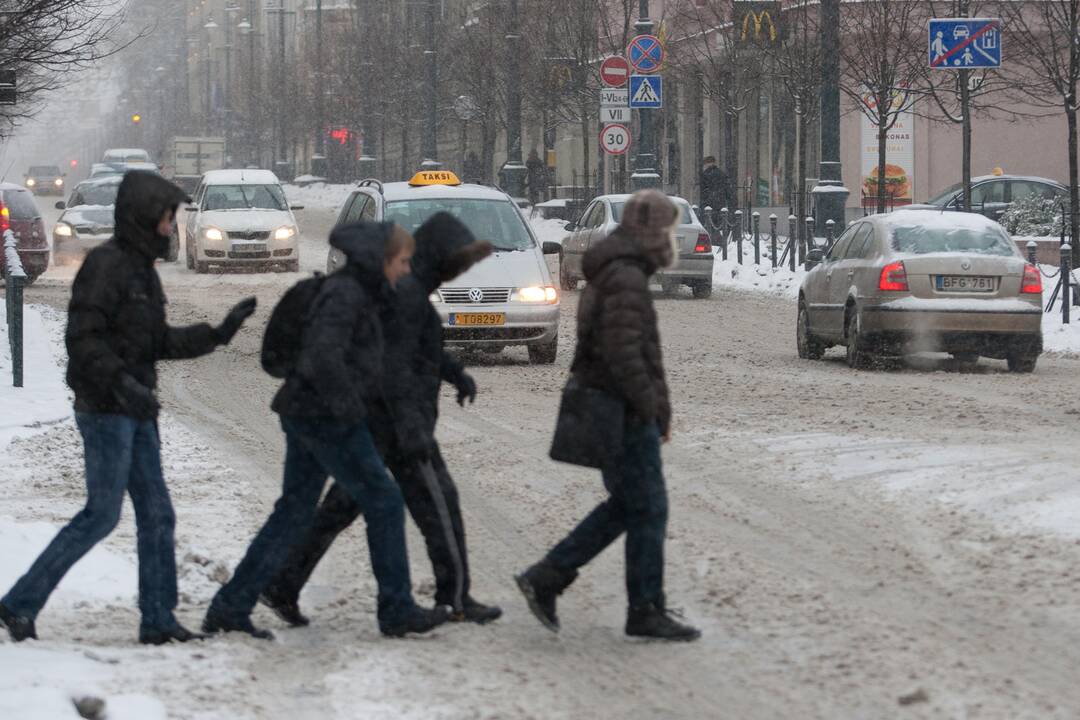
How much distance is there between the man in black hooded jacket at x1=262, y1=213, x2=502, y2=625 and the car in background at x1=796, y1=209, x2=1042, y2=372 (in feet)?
31.9

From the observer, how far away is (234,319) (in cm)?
663

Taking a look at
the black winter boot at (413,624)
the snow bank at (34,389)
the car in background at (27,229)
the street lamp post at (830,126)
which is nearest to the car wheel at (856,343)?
the snow bank at (34,389)

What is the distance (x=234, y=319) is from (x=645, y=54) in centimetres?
2566

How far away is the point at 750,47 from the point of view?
38031mm

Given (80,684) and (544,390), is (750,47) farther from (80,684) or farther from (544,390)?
(80,684)

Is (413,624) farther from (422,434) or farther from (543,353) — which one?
(543,353)

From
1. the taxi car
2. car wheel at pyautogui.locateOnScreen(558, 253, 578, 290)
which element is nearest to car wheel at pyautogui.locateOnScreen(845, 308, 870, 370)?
the taxi car

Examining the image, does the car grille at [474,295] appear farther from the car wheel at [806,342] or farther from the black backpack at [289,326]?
the black backpack at [289,326]

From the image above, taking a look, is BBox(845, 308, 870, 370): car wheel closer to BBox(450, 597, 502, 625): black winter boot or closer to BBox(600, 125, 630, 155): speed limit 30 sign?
BBox(450, 597, 502, 625): black winter boot

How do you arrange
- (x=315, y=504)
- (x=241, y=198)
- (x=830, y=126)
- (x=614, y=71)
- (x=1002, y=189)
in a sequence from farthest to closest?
(x=1002, y=189) → (x=614, y=71) → (x=241, y=198) → (x=830, y=126) → (x=315, y=504)

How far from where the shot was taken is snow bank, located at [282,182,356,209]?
6681 centimetres

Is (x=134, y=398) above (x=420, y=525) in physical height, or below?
above

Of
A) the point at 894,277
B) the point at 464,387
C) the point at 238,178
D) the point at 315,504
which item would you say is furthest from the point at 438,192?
the point at 238,178

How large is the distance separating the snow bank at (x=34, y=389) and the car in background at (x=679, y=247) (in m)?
8.46
